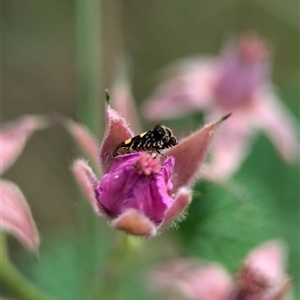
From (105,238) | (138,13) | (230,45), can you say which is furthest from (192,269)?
(138,13)

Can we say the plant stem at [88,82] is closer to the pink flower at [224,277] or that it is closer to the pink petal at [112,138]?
the pink flower at [224,277]

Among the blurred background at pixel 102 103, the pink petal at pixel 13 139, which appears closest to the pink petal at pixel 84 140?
the pink petal at pixel 13 139

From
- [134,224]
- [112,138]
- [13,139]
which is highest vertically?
[13,139]

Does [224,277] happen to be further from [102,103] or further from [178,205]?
[102,103]

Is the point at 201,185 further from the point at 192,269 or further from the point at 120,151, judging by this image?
the point at 120,151

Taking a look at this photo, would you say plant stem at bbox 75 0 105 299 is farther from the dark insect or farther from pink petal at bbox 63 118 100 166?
the dark insect

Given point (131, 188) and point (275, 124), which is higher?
point (275, 124)

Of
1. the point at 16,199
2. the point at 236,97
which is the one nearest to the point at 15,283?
the point at 16,199

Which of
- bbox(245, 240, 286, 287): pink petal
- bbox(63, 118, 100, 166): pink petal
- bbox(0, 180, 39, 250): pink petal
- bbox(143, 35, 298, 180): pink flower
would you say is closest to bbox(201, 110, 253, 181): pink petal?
bbox(143, 35, 298, 180): pink flower
